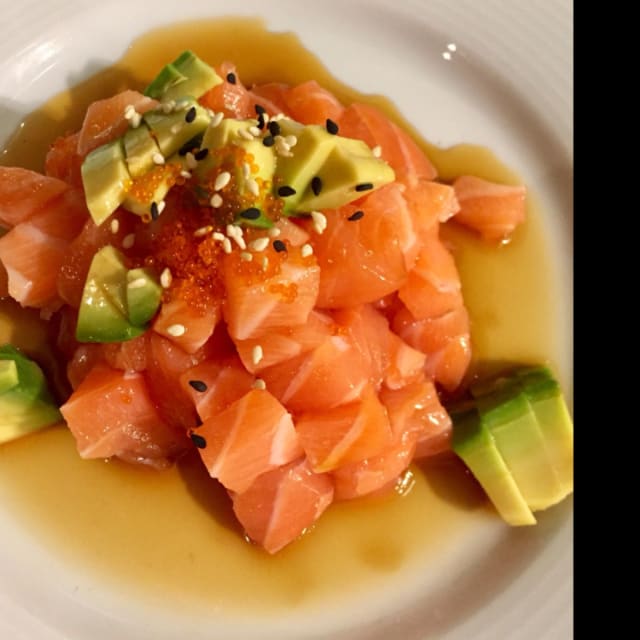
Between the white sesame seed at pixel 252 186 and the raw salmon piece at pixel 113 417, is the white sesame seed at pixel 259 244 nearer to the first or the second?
the white sesame seed at pixel 252 186

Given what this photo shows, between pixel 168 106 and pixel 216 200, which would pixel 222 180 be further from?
pixel 168 106

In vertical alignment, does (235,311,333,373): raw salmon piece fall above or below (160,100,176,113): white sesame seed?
below

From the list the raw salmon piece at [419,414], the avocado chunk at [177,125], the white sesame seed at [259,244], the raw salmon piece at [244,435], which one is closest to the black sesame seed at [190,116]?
the avocado chunk at [177,125]

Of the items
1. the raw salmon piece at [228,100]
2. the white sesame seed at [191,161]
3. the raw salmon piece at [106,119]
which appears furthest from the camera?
the raw salmon piece at [228,100]

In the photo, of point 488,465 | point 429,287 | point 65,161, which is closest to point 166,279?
point 65,161

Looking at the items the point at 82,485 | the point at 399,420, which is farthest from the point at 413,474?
the point at 82,485

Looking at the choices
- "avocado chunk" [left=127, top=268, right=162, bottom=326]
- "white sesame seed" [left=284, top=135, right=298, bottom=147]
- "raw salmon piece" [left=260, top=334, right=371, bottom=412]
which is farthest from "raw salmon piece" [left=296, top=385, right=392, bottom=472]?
"white sesame seed" [left=284, top=135, right=298, bottom=147]

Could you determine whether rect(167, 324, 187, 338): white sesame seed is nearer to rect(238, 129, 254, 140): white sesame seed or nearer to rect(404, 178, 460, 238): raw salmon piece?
rect(238, 129, 254, 140): white sesame seed
